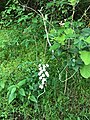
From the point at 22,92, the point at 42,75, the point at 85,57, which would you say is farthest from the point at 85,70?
the point at 22,92

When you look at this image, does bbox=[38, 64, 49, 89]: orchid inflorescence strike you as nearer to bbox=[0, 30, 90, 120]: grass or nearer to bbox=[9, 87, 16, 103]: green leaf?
bbox=[0, 30, 90, 120]: grass

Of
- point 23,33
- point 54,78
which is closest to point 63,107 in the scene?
point 54,78

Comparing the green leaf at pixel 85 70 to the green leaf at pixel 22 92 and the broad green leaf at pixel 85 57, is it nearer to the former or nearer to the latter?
the broad green leaf at pixel 85 57

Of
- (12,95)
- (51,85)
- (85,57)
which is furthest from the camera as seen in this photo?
(51,85)

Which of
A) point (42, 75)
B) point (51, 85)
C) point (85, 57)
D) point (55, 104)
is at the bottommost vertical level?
point (55, 104)

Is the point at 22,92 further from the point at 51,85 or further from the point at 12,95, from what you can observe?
the point at 51,85

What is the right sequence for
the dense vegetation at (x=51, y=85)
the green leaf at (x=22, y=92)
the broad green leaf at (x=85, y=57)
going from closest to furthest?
the broad green leaf at (x=85, y=57) → the dense vegetation at (x=51, y=85) → the green leaf at (x=22, y=92)

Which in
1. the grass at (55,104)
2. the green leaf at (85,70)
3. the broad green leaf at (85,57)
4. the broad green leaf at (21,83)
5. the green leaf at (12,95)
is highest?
the broad green leaf at (85,57)

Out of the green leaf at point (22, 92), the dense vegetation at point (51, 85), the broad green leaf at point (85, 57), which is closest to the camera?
the broad green leaf at point (85, 57)

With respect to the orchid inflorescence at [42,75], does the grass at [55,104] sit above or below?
below

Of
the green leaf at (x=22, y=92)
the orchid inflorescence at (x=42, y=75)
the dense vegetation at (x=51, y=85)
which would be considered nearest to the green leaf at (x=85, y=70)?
the dense vegetation at (x=51, y=85)

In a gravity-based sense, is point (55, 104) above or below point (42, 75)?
below

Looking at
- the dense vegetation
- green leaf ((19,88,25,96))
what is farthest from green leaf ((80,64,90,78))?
green leaf ((19,88,25,96))

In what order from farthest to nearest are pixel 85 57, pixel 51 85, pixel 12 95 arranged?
pixel 51 85, pixel 12 95, pixel 85 57
